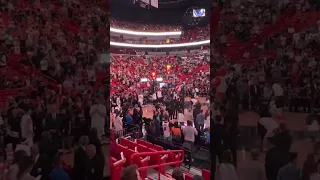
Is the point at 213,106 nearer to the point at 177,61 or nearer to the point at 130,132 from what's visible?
the point at 130,132

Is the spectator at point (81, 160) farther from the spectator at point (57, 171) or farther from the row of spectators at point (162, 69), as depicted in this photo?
the row of spectators at point (162, 69)

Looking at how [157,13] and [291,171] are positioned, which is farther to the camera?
[157,13]

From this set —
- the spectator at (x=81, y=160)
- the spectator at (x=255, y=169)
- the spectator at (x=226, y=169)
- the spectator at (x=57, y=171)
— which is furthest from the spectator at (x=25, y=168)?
the spectator at (x=255, y=169)

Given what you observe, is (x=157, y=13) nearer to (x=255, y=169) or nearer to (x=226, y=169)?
(x=226, y=169)

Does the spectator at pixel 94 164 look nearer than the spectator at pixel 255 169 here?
No

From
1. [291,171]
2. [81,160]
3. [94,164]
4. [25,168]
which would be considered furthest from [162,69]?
[25,168]

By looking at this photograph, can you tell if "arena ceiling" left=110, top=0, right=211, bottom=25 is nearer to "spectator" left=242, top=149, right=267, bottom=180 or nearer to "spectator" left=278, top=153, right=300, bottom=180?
"spectator" left=242, top=149, right=267, bottom=180

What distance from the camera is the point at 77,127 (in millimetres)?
3195

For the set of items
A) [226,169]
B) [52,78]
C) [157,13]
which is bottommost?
[226,169]

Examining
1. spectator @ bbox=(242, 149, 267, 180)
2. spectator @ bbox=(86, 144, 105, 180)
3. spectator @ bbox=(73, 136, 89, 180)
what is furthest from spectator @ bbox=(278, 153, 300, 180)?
spectator @ bbox=(73, 136, 89, 180)

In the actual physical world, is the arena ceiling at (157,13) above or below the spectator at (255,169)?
above

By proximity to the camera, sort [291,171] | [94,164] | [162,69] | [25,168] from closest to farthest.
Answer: [25,168] → [291,171] → [94,164] → [162,69]

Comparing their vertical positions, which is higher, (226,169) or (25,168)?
(25,168)

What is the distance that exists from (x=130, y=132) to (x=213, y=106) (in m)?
5.88
